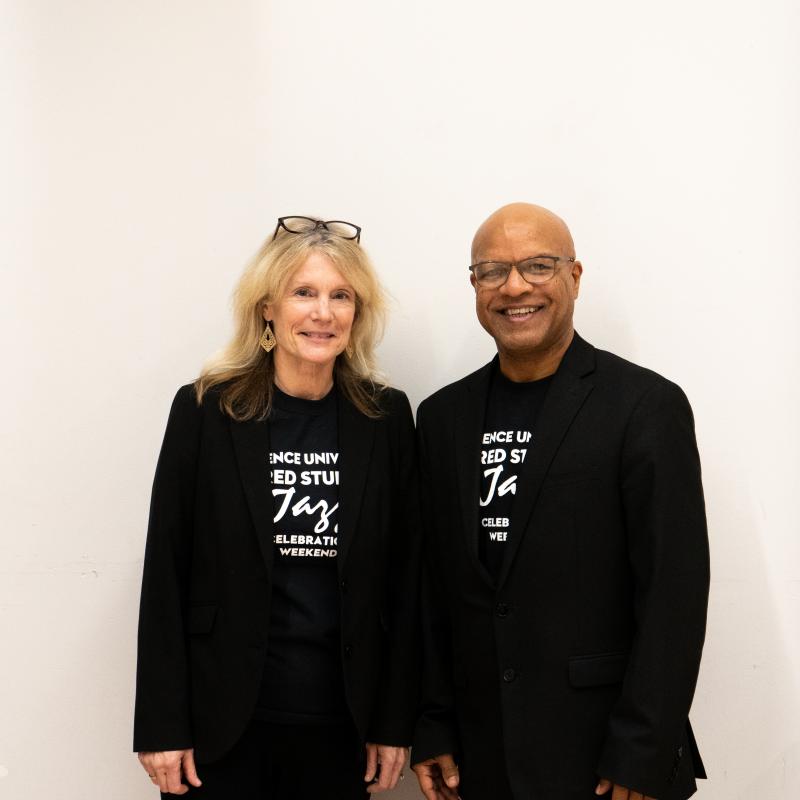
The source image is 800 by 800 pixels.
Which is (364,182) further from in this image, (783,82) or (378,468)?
(783,82)

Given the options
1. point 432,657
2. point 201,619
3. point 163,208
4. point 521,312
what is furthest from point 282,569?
point 163,208

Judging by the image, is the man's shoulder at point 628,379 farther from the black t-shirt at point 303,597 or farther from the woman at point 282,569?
the black t-shirt at point 303,597

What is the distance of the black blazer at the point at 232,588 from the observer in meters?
1.98

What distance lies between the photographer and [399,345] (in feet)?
8.53

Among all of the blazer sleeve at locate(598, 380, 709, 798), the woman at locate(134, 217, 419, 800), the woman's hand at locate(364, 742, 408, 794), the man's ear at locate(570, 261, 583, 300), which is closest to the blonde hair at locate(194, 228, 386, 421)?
the woman at locate(134, 217, 419, 800)

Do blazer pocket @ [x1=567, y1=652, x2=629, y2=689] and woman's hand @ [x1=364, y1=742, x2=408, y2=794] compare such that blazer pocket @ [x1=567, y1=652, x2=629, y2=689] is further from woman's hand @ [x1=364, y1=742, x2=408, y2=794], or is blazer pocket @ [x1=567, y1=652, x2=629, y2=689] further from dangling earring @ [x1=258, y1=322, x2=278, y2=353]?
dangling earring @ [x1=258, y1=322, x2=278, y2=353]

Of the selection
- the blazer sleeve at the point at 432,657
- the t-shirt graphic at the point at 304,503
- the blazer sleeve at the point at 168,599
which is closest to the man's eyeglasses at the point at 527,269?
the blazer sleeve at the point at 432,657

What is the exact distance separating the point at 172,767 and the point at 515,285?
1.29 meters

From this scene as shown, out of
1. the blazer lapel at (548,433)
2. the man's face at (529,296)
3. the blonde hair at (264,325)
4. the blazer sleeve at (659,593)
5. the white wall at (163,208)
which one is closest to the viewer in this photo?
the blazer sleeve at (659,593)

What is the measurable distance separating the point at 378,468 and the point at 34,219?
1.29 meters

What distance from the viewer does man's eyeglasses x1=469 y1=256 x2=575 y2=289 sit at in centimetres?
201

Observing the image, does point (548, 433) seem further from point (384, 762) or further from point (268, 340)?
point (384, 762)

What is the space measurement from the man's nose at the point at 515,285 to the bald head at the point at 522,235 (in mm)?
41

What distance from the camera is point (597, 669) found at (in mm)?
1837
